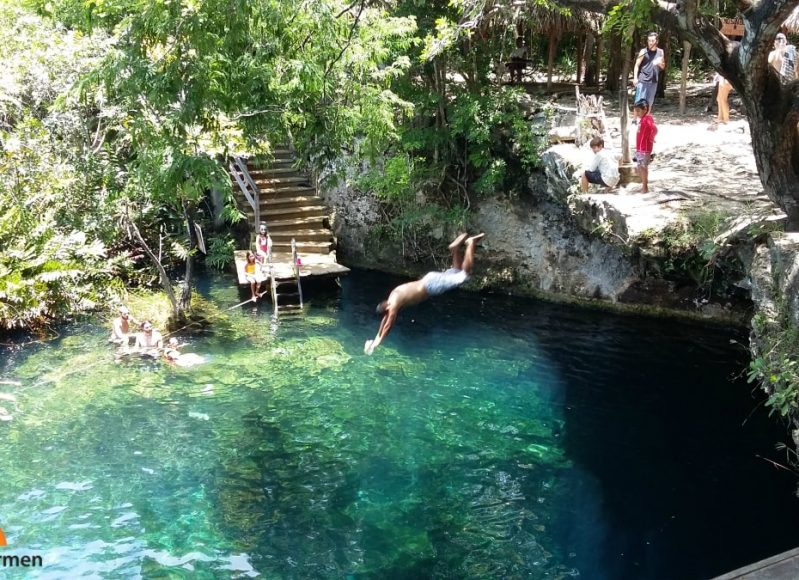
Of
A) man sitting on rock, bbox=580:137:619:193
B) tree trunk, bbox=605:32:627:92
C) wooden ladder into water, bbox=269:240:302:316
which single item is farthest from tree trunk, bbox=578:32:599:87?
wooden ladder into water, bbox=269:240:302:316

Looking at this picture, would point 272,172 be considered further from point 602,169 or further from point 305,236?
point 602,169

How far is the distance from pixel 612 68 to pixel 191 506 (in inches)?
649

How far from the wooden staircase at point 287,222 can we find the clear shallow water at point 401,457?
2.26m

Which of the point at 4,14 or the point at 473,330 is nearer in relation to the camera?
the point at 473,330

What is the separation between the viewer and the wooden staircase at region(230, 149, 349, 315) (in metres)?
16.0

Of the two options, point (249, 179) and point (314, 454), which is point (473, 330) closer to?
point (314, 454)

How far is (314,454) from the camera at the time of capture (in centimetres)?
959

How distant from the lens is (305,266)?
1655 centimetres

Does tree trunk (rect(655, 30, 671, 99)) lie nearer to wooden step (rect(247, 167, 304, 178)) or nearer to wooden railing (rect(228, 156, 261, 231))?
wooden step (rect(247, 167, 304, 178))

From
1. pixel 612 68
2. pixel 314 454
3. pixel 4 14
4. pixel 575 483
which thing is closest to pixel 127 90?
pixel 314 454

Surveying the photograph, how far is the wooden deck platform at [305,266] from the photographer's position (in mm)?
15914

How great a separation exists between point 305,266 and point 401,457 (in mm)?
7902

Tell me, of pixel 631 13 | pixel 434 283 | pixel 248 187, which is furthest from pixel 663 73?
pixel 434 283

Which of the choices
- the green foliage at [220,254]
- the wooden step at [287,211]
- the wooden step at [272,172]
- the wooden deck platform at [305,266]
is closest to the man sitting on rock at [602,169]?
the wooden deck platform at [305,266]
